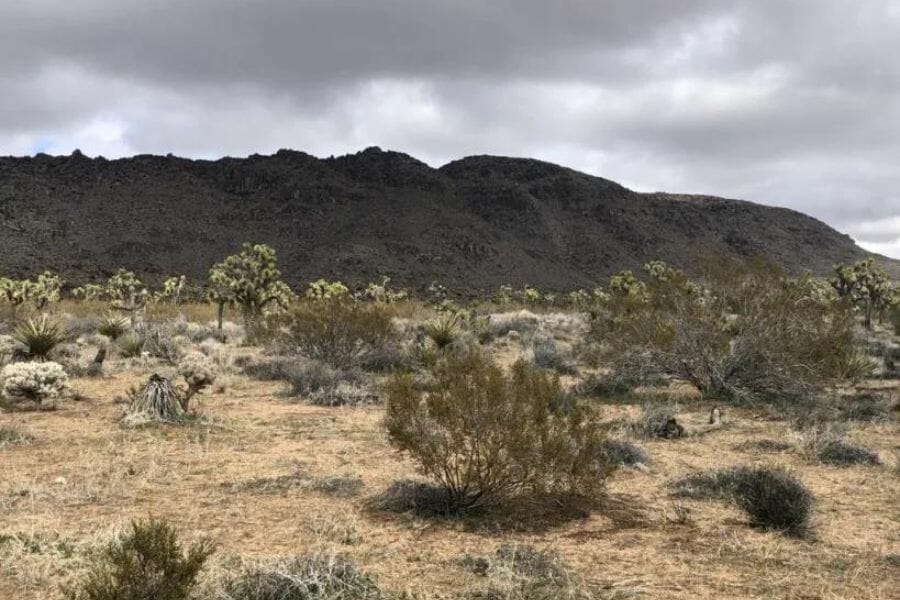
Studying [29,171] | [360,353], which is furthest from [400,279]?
[360,353]

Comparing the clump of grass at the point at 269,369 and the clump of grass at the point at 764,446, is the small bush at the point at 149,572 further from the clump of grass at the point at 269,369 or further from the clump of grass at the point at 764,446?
the clump of grass at the point at 269,369

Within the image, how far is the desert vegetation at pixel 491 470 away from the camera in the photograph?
16.6ft

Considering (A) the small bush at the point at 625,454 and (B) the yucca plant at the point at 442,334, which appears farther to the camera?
(B) the yucca plant at the point at 442,334

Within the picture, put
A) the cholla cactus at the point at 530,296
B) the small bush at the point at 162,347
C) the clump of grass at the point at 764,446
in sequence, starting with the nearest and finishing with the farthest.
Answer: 1. the clump of grass at the point at 764,446
2. the small bush at the point at 162,347
3. the cholla cactus at the point at 530,296

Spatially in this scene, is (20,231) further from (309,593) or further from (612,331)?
(309,593)

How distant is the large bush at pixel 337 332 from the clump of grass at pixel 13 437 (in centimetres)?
805

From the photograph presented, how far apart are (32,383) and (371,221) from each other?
7040cm

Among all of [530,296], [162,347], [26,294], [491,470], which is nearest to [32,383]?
[162,347]

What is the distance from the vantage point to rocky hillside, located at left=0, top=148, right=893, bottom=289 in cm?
6819

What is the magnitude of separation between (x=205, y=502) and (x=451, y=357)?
2.67 metres

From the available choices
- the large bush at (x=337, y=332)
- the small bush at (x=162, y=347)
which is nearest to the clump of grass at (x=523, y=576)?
the large bush at (x=337, y=332)

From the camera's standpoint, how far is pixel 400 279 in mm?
71250

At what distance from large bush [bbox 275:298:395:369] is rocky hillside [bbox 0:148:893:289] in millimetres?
47553

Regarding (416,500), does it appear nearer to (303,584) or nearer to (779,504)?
(303,584)
